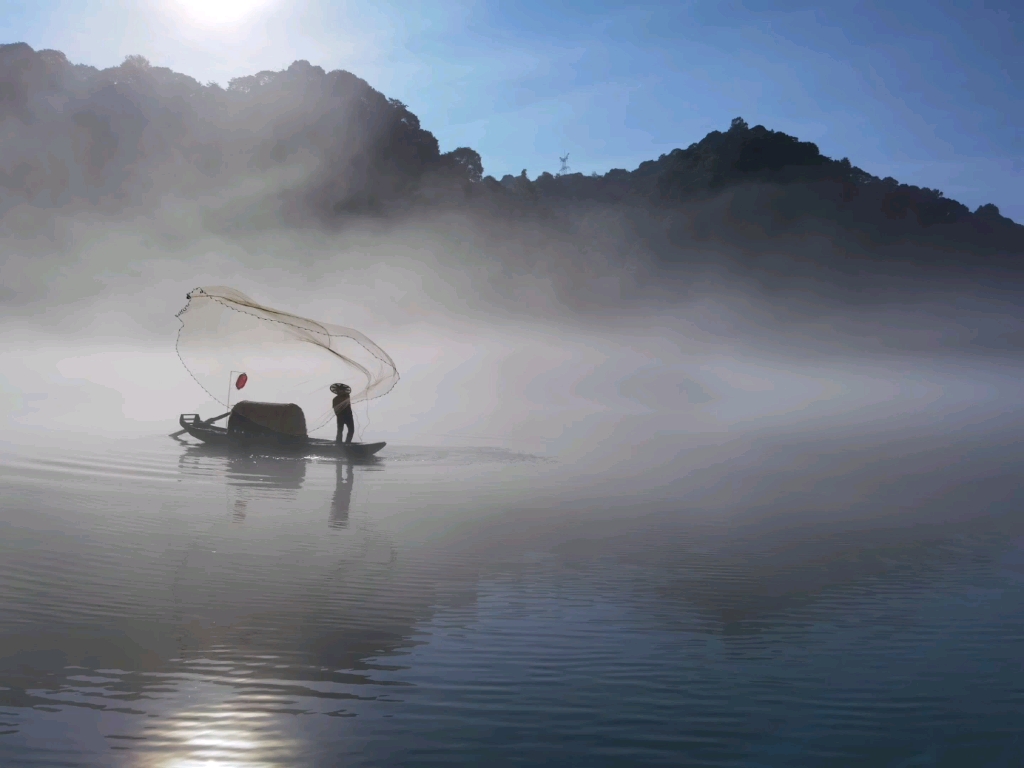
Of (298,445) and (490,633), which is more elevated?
(298,445)

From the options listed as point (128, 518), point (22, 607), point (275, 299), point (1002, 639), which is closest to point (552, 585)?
point (1002, 639)

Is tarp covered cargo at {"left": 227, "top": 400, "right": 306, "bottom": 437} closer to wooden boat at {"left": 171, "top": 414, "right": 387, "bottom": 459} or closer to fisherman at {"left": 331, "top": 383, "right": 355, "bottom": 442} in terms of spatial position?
wooden boat at {"left": 171, "top": 414, "right": 387, "bottom": 459}

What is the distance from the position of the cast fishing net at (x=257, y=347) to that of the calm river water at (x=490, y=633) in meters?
5.85

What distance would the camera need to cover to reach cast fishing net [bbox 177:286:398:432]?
21109 mm

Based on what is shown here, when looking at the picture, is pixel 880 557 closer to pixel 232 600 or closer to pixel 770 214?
pixel 232 600

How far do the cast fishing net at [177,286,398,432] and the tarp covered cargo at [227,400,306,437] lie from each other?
556 mm

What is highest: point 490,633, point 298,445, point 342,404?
point 342,404

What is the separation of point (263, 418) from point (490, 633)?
14.9 meters

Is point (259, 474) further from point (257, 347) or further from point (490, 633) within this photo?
point (490, 633)

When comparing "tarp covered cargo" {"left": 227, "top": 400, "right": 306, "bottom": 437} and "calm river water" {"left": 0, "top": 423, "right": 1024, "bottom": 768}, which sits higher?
"tarp covered cargo" {"left": 227, "top": 400, "right": 306, "bottom": 437}

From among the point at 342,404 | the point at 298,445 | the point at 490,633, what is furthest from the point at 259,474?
the point at 490,633

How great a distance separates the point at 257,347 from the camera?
2266cm

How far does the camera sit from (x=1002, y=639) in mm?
8312

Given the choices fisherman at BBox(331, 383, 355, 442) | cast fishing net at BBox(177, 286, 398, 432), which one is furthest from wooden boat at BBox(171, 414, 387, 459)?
cast fishing net at BBox(177, 286, 398, 432)
